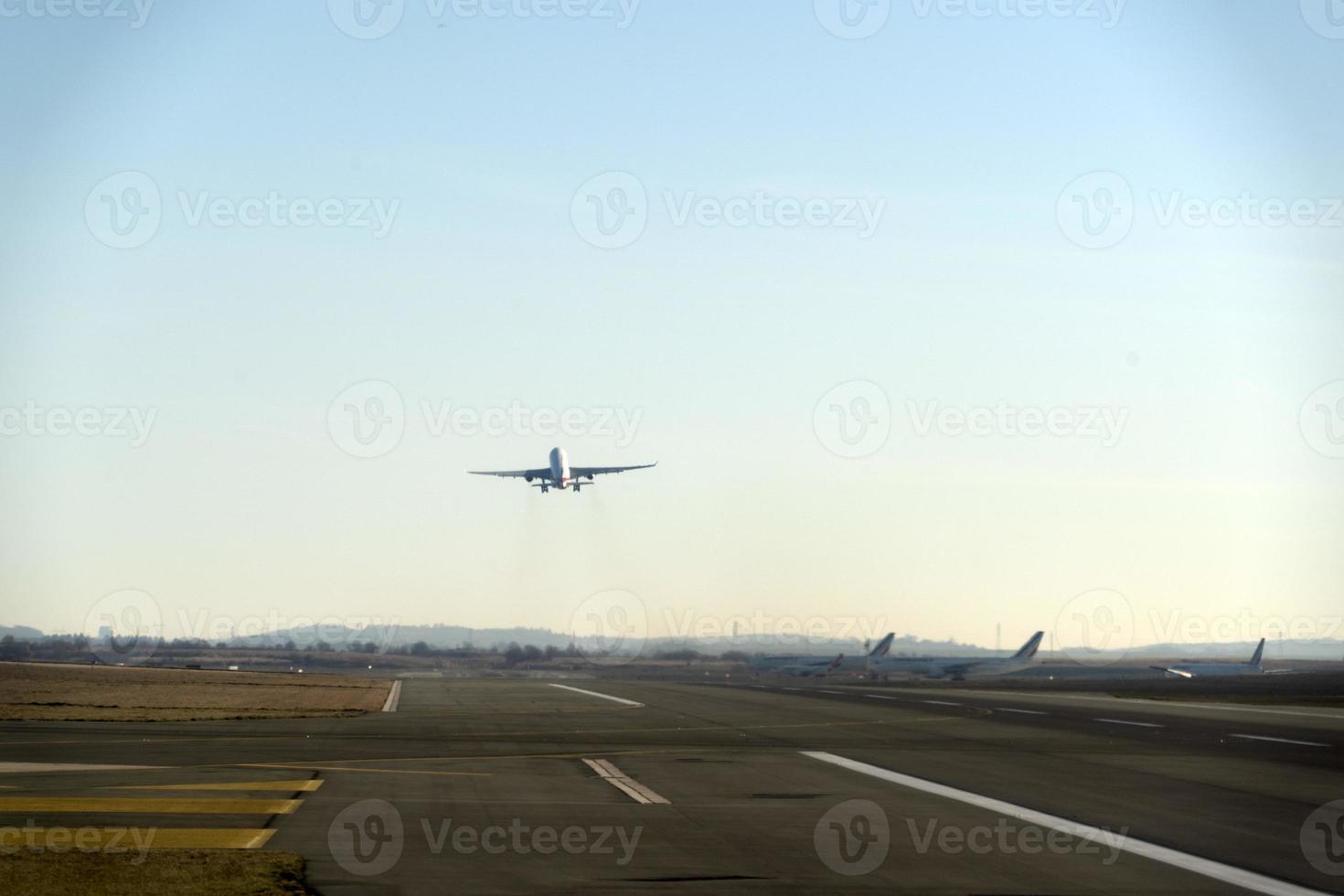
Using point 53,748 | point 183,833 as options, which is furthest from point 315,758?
point 183,833

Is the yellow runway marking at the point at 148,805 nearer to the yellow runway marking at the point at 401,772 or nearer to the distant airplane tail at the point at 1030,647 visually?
the yellow runway marking at the point at 401,772

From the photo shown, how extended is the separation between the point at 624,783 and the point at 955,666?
106016 millimetres

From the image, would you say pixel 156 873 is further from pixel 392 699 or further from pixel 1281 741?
pixel 392 699

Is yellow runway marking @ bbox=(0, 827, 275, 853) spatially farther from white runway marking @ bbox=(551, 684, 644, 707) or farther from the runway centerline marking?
white runway marking @ bbox=(551, 684, 644, 707)

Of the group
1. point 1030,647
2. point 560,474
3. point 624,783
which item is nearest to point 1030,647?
point 1030,647

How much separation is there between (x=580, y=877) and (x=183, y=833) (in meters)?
5.64

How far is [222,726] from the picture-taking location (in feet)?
121

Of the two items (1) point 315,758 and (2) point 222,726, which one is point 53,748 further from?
(2) point 222,726

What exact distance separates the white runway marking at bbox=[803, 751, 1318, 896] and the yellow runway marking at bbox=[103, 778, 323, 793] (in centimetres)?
1033

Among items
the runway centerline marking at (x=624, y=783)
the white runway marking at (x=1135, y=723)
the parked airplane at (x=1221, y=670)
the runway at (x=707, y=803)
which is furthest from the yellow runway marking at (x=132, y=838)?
the parked airplane at (x=1221, y=670)

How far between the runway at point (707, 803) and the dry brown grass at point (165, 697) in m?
5.77

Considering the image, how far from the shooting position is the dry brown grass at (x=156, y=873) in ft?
42.8

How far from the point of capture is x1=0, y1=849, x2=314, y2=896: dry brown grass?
13.0 metres

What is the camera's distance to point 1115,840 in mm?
17594
